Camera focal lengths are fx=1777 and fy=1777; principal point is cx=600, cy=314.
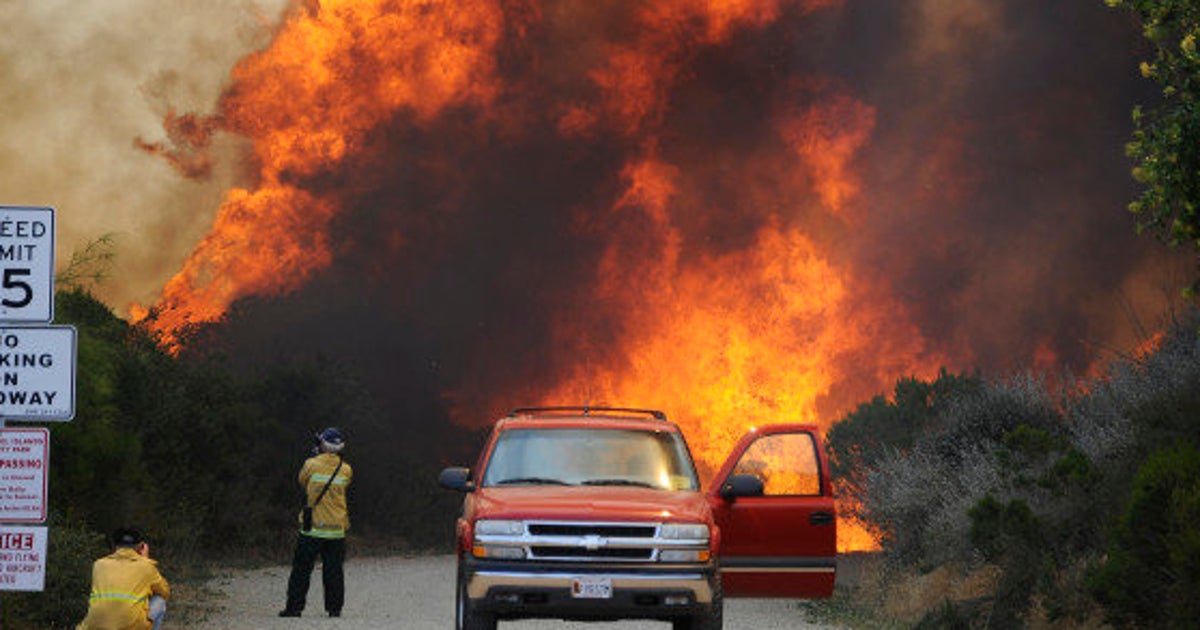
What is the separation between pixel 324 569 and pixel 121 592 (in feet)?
29.4

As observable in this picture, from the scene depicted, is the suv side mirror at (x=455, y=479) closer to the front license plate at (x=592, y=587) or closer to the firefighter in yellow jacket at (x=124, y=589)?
the front license plate at (x=592, y=587)

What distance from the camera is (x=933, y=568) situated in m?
21.8

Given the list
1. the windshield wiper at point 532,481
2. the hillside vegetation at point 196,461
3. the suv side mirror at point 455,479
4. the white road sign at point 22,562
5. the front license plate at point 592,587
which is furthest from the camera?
the hillside vegetation at point 196,461

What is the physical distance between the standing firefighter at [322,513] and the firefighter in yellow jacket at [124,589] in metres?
6.91

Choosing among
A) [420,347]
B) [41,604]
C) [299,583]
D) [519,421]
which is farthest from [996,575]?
[420,347]

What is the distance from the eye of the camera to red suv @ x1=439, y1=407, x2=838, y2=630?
1388 centimetres

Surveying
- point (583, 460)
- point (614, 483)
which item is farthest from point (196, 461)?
point (614, 483)

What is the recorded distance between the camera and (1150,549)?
1409cm

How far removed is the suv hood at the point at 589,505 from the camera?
1405cm

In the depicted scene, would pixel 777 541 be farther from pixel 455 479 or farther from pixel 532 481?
pixel 455 479

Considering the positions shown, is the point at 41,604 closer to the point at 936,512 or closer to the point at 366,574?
the point at 936,512

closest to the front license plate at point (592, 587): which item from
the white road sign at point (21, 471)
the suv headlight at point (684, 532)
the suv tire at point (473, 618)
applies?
the suv headlight at point (684, 532)

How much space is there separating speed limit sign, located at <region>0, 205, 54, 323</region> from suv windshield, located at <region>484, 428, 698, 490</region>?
4769 mm

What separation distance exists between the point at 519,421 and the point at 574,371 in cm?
3895
